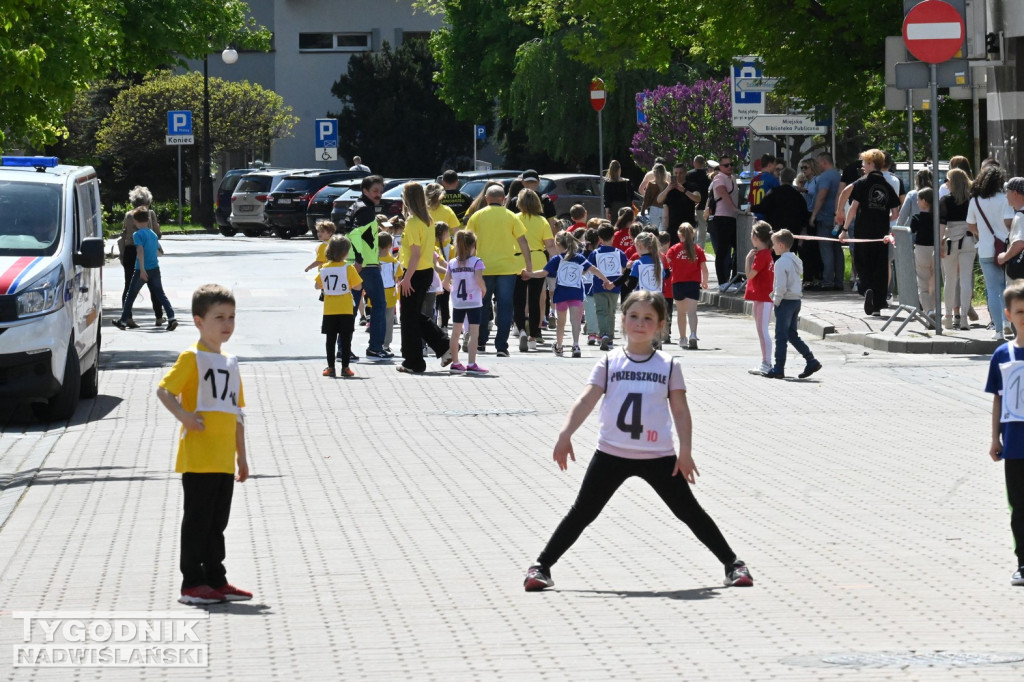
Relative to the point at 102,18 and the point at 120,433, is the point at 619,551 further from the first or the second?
the point at 102,18

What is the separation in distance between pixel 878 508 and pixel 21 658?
478cm

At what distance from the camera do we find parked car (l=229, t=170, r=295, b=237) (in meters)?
49.0

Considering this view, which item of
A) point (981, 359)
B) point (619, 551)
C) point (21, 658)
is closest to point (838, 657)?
point (619, 551)

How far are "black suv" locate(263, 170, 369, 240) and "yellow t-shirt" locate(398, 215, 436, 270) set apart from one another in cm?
3000

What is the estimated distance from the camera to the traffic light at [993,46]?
23516 millimetres

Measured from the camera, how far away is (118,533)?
30.0 feet

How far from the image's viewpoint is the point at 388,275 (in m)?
18.9

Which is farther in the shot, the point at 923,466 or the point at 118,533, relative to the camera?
the point at 923,466

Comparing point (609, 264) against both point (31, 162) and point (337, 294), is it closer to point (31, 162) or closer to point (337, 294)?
point (337, 294)

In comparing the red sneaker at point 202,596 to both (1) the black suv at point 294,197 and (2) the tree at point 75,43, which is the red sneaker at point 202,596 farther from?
(1) the black suv at point 294,197

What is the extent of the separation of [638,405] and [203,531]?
1.83m

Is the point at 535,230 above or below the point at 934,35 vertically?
below

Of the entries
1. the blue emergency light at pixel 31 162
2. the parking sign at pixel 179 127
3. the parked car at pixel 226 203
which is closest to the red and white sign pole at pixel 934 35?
the blue emergency light at pixel 31 162

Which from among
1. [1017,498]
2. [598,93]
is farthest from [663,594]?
[598,93]
